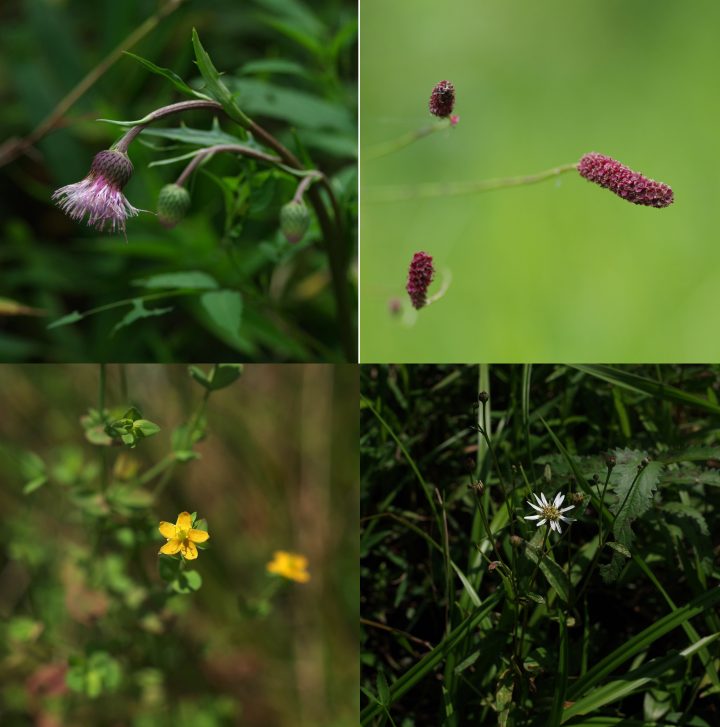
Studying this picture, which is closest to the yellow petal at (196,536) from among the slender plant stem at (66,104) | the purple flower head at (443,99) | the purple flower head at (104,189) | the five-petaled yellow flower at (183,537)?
the five-petaled yellow flower at (183,537)

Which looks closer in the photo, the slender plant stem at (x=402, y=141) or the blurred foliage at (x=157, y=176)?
the slender plant stem at (x=402, y=141)

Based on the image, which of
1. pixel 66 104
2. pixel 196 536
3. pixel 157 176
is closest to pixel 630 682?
pixel 196 536

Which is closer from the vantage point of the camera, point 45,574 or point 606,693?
point 606,693

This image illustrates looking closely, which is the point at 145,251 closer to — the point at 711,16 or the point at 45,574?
the point at 45,574

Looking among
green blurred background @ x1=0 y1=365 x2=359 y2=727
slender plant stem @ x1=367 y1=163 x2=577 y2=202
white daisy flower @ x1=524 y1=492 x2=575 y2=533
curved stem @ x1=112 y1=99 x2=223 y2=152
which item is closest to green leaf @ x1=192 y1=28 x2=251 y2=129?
curved stem @ x1=112 y1=99 x2=223 y2=152

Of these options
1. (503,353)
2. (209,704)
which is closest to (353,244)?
(503,353)

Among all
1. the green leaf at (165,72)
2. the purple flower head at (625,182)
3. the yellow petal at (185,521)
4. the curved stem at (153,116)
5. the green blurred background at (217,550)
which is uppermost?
the green leaf at (165,72)

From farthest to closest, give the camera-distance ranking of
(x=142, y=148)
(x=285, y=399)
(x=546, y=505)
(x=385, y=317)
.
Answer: (x=285, y=399)
(x=142, y=148)
(x=385, y=317)
(x=546, y=505)

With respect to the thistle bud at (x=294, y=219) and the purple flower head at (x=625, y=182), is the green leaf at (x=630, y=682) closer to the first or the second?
the purple flower head at (x=625, y=182)
